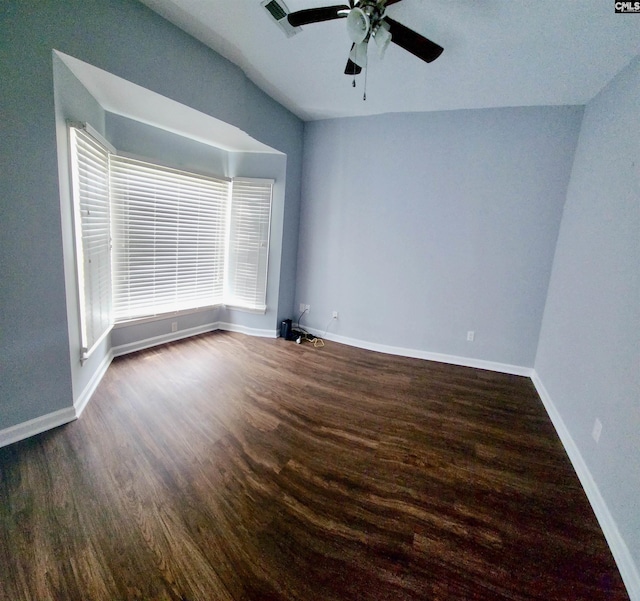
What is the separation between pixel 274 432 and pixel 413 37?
8.66 feet

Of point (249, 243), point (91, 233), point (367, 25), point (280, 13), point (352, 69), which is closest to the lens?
point (367, 25)

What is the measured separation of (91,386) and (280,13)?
9.86 ft

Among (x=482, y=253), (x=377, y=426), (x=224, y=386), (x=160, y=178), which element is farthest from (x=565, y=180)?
(x=160, y=178)

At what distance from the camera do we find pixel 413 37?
63.6 inches

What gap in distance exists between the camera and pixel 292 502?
4.92 ft

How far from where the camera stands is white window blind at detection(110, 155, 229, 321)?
Answer: 282 centimetres

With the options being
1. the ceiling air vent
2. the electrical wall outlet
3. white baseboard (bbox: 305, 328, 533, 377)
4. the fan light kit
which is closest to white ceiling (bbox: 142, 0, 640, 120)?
the ceiling air vent

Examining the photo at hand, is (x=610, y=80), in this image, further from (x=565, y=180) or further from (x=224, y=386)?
(x=224, y=386)

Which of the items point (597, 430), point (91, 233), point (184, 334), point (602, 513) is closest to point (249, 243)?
point (184, 334)

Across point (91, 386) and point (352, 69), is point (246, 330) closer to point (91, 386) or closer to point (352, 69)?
point (91, 386)

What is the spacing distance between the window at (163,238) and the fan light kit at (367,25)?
66.5 inches

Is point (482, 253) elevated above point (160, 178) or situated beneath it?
situated beneath

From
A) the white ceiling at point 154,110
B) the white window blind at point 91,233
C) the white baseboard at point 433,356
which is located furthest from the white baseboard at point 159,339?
the white ceiling at point 154,110

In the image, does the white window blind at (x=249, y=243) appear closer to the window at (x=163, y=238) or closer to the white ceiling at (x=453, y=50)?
the window at (x=163, y=238)
